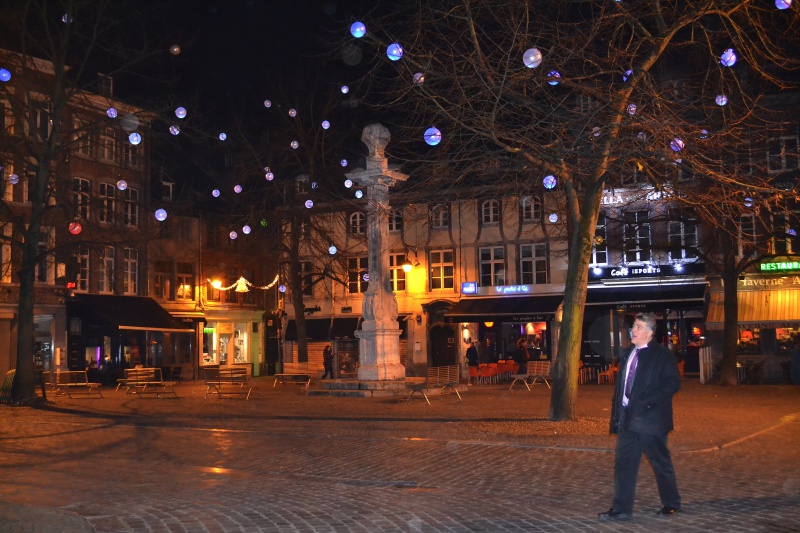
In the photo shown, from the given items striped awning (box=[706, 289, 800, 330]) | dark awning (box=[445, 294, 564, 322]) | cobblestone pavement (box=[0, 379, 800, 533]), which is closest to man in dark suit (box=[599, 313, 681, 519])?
cobblestone pavement (box=[0, 379, 800, 533])

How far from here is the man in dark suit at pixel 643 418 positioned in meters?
7.93

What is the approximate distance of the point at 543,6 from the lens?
643 inches

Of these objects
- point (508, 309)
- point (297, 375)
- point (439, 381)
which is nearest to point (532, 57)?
point (439, 381)

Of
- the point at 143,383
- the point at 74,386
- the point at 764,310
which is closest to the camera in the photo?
the point at 143,383

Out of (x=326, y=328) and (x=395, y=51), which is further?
(x=326, y=328)

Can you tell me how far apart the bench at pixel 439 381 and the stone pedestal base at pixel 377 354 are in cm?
88

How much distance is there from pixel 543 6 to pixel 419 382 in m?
13.4

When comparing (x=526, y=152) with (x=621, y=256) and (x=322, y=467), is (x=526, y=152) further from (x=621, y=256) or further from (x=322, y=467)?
(x=621, y=256)

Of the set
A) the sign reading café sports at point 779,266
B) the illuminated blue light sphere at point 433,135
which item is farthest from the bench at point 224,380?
the sign reading café sports at point 779,266

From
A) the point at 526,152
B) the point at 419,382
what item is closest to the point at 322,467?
the point at 526,152

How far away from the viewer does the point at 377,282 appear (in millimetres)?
25766

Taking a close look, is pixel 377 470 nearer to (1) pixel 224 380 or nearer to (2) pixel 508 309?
(1) pixel 224 380

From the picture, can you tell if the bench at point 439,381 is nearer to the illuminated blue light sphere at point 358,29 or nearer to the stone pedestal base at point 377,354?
the stone pedestal base at point 377,354

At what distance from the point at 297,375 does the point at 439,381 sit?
7369mm
